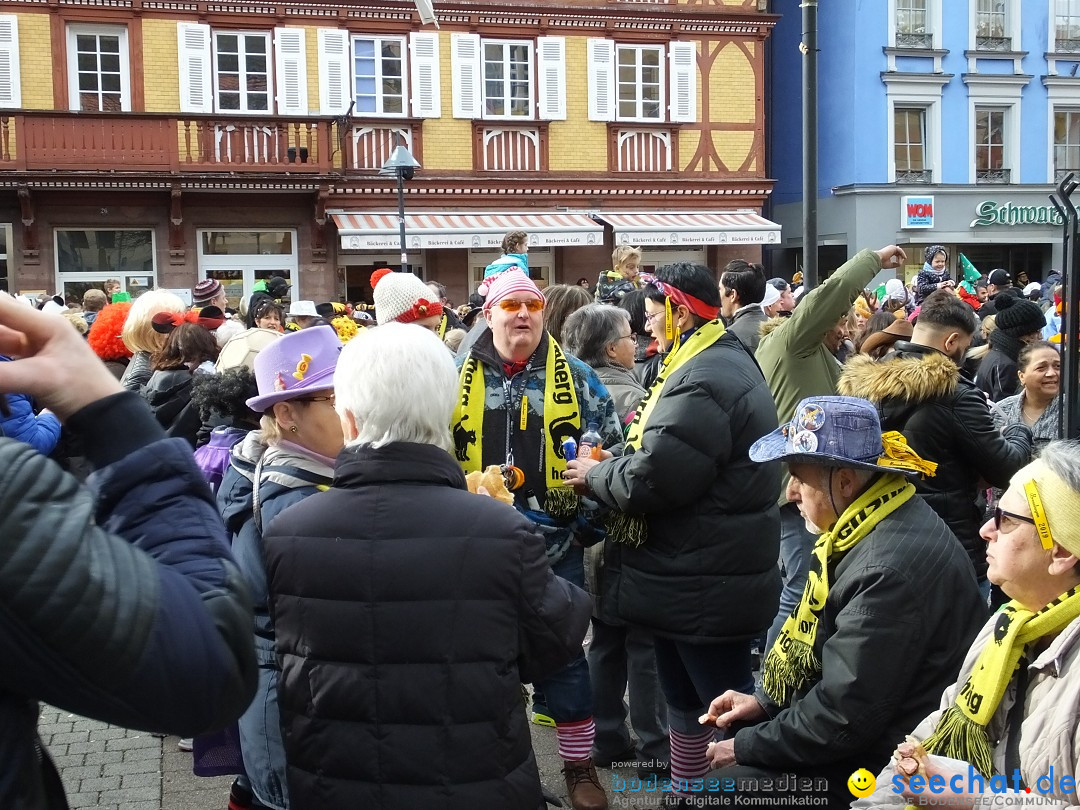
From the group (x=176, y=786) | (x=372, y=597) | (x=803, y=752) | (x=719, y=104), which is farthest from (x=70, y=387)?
(x=719, y=104)

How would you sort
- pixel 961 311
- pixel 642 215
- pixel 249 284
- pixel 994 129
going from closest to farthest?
pixel 961 311, pixel 249 284, pixel 642 215, pixel 994 129

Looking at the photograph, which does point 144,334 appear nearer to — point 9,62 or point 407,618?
point 407,618

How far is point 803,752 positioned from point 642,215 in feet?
64.0

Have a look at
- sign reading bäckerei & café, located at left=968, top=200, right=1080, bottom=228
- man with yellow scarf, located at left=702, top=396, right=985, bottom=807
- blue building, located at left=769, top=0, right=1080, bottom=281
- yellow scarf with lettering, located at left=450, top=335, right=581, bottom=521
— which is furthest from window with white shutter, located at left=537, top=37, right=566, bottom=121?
man with yellow scarf, located at left=702, top=396, right=985, bottom=807

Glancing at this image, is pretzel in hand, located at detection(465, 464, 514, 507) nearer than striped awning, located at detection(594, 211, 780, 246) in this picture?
Yes

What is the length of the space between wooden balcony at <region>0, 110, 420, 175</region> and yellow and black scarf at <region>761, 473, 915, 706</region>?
17598 millimetres

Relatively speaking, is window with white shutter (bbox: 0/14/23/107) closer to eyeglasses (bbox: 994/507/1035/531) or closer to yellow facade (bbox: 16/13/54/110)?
yellow facade (bbox: 16/13/54/110)

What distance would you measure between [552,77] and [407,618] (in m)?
20.1

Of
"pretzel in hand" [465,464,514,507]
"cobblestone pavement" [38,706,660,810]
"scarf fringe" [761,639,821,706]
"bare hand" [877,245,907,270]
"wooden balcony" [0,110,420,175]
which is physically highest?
"wooden balcony" [0,110,420,175]

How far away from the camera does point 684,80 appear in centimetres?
2206

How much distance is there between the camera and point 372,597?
7.73 feet

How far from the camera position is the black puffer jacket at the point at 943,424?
4379 millimetres

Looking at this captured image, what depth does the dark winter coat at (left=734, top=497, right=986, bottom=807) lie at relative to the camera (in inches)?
109

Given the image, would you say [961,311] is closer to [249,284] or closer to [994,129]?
[249,284]
